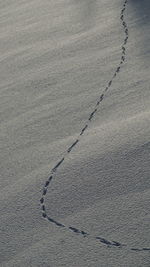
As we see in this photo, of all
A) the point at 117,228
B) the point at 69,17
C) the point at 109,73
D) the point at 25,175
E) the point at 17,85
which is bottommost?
the point at 117,228

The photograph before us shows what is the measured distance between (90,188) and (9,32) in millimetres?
1534

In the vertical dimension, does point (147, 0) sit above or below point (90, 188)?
above

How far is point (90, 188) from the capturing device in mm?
1490

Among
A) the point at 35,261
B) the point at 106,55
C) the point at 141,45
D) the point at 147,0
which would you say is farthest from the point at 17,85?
the point at 35,261

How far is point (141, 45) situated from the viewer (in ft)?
6.84

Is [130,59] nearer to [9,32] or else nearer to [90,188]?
[90,188]

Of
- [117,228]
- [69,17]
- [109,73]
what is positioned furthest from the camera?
[69,17]

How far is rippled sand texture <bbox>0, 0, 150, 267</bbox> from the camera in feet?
4.40

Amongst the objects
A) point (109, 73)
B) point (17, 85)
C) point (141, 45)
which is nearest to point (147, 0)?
point (141, 45)

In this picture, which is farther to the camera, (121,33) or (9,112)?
(121,33)

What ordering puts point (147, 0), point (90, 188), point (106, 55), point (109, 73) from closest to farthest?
point (90, 188)
point (109, 73)
point (106, 55)
point (147, 0)

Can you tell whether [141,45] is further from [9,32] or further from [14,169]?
[9,32]

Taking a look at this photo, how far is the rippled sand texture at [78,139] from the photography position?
4.40ft

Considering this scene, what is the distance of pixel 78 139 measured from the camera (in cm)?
171
